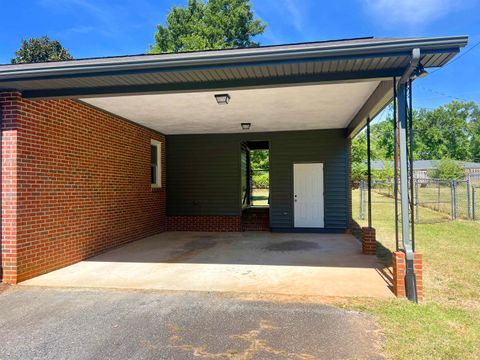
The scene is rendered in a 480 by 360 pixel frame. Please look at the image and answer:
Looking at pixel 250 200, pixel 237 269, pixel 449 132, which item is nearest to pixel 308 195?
pixel 250 200

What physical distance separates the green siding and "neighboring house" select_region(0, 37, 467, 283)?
3cm

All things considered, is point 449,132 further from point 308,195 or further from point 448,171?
point 308,195

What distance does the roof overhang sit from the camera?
3.70 m

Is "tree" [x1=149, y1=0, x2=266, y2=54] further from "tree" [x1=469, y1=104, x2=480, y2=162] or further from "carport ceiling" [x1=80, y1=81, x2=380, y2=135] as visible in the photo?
"tree" [x1=469, y1=104, x2=480, y2=162]

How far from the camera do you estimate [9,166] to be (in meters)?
4.88

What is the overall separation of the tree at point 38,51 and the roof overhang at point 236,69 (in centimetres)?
2498

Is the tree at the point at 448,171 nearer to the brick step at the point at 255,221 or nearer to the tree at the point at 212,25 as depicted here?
the tree at the point at 212,25

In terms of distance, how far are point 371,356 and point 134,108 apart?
5.95 meters

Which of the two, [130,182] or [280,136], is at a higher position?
[280,136]

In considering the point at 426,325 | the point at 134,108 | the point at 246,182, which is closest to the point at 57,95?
the point at 134,108

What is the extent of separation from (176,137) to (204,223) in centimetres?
273

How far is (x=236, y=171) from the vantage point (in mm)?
10305

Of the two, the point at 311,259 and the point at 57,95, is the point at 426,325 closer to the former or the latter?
the point at 311,259

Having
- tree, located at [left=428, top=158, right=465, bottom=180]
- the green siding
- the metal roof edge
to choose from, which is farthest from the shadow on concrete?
tree, located at [left=428, top=158, right=465, bottom=180]
